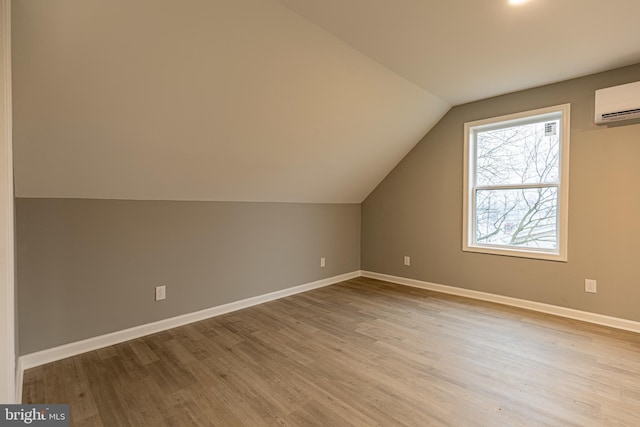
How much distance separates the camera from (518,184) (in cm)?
339

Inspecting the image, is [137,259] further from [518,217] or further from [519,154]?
[519,154]

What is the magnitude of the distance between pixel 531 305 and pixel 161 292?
12.3 ft

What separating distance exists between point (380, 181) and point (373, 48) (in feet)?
7.71

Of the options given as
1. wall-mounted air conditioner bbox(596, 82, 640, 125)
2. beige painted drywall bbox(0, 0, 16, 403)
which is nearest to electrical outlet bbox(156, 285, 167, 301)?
beige painted drywall bbox(0, 0, 16, 403)

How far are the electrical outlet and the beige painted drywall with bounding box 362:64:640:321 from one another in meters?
2.97

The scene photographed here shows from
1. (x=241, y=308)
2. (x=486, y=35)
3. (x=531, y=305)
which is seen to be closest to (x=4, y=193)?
(x=241, y=308)

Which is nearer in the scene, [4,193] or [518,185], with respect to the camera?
[4,193]

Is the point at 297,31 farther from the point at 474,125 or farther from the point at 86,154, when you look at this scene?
the point at 474,125

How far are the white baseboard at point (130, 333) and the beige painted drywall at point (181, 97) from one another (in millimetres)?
1117

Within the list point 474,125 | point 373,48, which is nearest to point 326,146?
point 373,48

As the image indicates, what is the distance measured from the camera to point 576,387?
6.08 ft

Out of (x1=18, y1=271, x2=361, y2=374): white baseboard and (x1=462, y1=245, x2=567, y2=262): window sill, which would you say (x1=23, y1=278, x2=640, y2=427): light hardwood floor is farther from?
(x1=462, y1=245, x2=567, y2=262): window sill

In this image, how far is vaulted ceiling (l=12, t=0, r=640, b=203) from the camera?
63.6 inches

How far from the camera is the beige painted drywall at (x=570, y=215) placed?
274 centimetres
